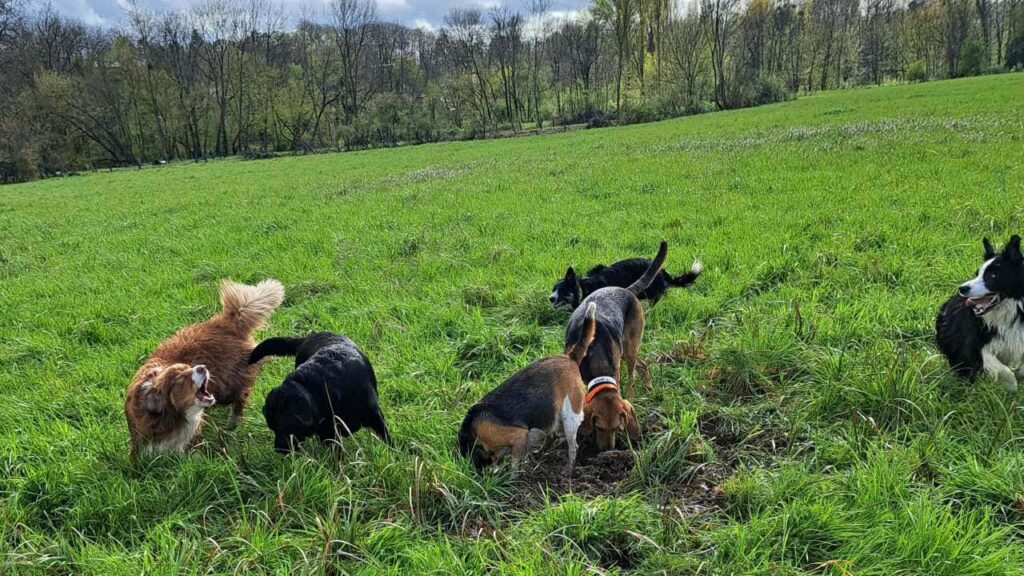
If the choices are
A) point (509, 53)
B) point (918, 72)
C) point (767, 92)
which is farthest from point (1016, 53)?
point (509, 53)

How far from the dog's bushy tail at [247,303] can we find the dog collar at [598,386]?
2.96 meters

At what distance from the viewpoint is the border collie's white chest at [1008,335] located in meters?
3.52

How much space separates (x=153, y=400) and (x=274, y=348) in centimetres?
95

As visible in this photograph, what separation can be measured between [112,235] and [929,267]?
→ 51.7ft

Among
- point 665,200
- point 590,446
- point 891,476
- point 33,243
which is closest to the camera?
point 891,476

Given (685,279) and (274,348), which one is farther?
(685,279)

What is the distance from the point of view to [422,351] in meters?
5.09

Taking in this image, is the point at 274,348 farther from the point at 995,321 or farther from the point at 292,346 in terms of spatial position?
the point at 995,321

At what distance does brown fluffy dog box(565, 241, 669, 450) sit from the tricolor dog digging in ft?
0.42

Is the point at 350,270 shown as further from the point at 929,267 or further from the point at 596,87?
the point at 596,87

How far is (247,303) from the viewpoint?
475 centimetres

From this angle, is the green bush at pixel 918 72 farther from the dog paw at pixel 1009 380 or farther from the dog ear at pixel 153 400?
the dog ear at pixel 153 400

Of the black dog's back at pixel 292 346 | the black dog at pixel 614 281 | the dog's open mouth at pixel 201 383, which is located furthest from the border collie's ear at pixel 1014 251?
the dog's open mouth at pixel 201 383

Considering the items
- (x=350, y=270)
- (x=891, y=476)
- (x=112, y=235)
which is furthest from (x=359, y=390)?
(x=112, y=235)
